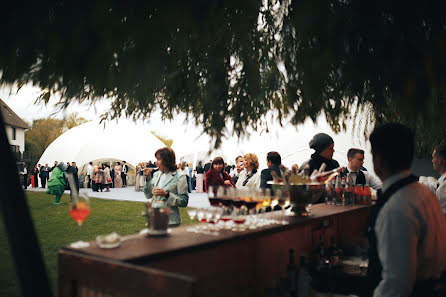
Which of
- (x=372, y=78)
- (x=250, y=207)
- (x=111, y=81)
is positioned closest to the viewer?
(x=111, y=81)

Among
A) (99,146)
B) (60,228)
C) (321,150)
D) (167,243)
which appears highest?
(99,146)

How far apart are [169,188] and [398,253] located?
10.2 feet

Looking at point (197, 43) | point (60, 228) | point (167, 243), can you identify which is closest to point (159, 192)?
point (167, 243)

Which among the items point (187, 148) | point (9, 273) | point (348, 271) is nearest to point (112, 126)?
point (187, 148)

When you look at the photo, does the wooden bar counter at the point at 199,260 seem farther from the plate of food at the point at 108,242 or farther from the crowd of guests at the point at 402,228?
the crowd of guests at the point at 402,228

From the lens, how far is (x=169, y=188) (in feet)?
14.7

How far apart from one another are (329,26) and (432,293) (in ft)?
4.35

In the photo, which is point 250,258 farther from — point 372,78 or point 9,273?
point 9,273

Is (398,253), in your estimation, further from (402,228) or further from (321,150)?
(321,150)

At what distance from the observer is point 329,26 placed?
1.70 m

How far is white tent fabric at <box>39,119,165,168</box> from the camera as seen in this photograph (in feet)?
103

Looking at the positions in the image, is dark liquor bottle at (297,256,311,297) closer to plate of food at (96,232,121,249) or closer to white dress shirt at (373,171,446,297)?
white dress shirt at (373,171,446,297)

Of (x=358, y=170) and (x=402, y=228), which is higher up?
(x=358, y=170)

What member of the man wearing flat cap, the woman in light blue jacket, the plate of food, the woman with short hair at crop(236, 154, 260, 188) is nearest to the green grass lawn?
the woman in light blue jacket
